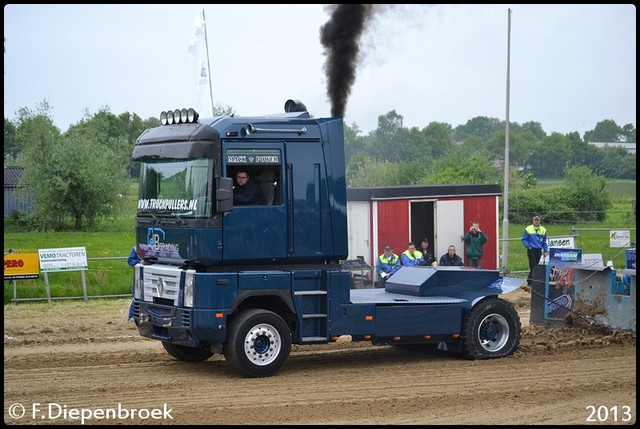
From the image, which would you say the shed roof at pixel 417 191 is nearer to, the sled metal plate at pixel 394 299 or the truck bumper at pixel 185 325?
the sled metal plate at pixel 394 299

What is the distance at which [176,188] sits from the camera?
12930 millimetres

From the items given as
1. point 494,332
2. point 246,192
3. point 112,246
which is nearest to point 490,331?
point 494,332

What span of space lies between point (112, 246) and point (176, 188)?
2326cm

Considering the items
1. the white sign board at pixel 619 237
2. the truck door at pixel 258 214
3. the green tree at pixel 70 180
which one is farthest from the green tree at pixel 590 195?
the truck door at pixel 258 214

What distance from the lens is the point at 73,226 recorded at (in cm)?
4484

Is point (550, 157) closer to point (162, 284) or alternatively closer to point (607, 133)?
point (607, 133)

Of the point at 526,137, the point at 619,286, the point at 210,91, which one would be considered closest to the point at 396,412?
the point at 619,286

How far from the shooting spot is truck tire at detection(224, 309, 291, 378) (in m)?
12.6

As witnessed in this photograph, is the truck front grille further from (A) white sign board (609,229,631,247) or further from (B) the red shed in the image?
(A) white sign board (609,229,631,247)

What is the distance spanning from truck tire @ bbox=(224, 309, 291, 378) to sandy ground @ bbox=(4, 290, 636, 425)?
178mm

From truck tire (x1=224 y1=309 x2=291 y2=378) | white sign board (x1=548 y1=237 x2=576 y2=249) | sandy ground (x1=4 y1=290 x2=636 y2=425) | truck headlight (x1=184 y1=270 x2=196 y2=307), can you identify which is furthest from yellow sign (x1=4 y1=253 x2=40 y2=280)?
white sign board (x1=548 y1=237 x2=576 y2=249)

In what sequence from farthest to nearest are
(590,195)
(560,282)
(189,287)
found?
(590,195) → (560,282) → (189,287)

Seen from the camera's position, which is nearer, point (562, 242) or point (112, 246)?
point (562, 242)

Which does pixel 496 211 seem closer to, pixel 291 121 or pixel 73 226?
pixel 291 121
